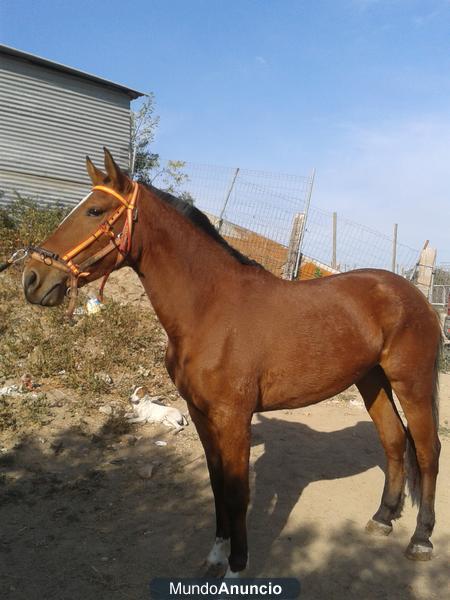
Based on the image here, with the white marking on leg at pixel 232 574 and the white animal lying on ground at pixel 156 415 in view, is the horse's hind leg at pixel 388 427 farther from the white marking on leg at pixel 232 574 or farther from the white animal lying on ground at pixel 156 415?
the white animal lying on ground at pixel 156 415

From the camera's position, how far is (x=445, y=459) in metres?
5.11

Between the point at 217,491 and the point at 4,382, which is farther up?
the point at 217,491

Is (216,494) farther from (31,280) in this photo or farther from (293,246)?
(293,246)

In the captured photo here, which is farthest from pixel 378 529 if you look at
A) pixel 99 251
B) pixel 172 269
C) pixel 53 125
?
pixel 53 125

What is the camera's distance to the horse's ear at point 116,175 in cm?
264

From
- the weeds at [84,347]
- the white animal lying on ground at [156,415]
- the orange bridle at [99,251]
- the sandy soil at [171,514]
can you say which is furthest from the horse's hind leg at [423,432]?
the weeds at [84,347]

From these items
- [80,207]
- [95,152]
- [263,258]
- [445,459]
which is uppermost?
[95,152]

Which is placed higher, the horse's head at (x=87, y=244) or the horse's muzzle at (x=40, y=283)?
the horse's head at (x=87, y=244)

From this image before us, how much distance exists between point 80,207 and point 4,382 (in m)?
3.93

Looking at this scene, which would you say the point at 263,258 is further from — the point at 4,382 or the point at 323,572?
the point at 323,572

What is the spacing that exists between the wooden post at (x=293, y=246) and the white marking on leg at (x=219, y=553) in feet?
23.8

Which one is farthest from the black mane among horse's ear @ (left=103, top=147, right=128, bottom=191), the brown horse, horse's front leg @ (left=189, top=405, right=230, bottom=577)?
horse's front leg @ (left=189, top=405, right=230, bottom=577)

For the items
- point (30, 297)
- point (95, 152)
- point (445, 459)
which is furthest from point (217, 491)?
point (95, 152)

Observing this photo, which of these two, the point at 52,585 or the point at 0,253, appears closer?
the point at 52,585
